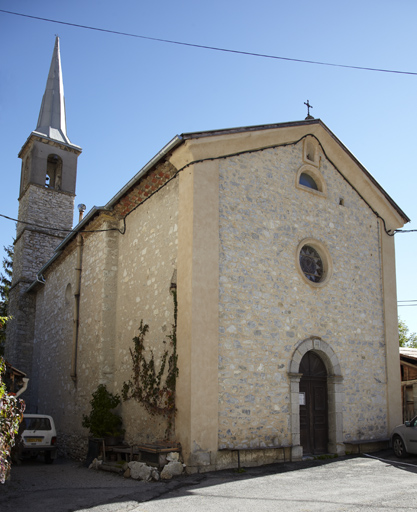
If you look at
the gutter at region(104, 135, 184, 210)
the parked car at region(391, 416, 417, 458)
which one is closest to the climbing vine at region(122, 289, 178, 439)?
the gutter at region(104, 135, 184, 210)

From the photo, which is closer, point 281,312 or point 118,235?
point 281,312

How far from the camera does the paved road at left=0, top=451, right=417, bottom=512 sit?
674cm

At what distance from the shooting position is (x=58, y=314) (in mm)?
16922

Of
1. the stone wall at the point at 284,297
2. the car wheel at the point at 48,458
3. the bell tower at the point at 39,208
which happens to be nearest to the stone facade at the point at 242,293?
the stone wall at the point at 284,297

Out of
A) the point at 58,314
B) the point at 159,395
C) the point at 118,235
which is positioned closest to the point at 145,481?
the point at 159,395

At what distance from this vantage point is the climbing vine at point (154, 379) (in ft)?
32.8

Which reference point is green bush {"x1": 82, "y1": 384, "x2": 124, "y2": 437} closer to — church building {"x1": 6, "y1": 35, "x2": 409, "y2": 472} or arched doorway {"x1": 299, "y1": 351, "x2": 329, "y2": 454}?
church building {"x1": 6, "y1": 35, "x2": 409, "y2": 472}

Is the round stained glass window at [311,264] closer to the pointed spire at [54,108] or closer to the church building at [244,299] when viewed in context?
the church building at [244,299]

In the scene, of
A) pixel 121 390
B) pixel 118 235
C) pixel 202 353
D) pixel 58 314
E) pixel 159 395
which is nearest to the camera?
pixel 202 353

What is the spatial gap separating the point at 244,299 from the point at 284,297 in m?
1.21

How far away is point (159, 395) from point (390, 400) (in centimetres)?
643

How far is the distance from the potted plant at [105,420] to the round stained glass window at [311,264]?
17.8 ft

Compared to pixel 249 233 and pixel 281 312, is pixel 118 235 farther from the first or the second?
pixel 281 312

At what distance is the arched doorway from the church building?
0.04m
